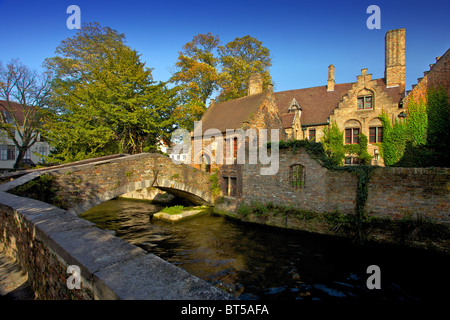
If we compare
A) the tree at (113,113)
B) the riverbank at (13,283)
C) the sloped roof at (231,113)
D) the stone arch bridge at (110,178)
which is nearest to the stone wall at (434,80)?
the sloped roof at (231,113)

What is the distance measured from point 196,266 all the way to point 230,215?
7.23 metres

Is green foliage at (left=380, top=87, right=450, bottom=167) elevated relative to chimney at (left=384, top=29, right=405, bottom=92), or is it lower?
lower

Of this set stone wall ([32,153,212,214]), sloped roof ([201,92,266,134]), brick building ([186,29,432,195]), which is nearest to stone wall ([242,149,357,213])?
brick building ([186,29,432,195])

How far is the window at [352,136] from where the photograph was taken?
20.8 metres

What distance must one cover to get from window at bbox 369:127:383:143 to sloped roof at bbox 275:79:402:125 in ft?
12.1

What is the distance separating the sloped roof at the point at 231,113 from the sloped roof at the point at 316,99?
Result: 595 cm

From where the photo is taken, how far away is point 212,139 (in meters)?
20.4

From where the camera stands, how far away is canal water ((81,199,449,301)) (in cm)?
651

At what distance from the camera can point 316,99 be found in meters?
25.3

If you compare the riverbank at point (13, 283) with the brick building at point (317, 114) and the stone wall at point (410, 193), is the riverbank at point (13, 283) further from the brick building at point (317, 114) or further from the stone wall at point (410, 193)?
the brick building at point (317, 114)

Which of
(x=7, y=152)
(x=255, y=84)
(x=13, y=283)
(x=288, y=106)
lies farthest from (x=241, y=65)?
(x=7, y=152)

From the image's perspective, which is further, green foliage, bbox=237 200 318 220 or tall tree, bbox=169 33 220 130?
tall tree, bbox=169 33 220 130

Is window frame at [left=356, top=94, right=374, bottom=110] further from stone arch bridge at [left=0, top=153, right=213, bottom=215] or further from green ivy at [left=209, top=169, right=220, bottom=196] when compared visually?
→ stone arch bridge at [left=0, top=153, right=213, bottom=215]

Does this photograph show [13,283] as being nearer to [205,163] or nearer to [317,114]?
[205,163]
